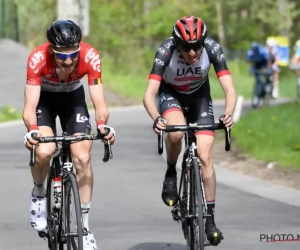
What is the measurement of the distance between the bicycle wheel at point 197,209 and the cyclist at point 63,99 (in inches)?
29.5

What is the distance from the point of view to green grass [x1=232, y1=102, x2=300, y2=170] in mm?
13898

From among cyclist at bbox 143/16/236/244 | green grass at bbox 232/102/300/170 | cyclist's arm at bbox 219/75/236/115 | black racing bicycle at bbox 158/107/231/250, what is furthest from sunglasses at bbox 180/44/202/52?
green grass at bbox 232/102/300/170

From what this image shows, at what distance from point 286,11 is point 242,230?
56480 millimetres

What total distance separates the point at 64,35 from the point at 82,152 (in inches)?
34.8

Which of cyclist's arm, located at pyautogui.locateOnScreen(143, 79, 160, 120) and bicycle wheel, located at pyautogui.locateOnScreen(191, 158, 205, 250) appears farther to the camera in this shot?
cyclist's arm, located at pyautogui.locateOnScreen(143, 79, 160, 120)

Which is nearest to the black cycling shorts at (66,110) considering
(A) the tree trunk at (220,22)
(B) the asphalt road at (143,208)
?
(B) the asphalt road at (143,208)

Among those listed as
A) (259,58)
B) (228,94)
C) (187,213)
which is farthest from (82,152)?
(259,58)

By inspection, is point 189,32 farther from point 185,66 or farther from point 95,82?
point 95,82

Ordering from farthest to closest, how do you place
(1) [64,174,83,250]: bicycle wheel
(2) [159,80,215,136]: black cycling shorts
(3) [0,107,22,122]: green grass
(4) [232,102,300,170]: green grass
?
(3) [0,107,22,122]: green grass < (4) [232,102,300,170]: green grass < (2) [159,80,215,136]: black cycling shorts < (1) [64,174,83,250]: bicycle wheel

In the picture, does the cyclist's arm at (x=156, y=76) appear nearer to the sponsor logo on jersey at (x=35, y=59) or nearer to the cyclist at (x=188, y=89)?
the cyclist at (x=188, y=89)

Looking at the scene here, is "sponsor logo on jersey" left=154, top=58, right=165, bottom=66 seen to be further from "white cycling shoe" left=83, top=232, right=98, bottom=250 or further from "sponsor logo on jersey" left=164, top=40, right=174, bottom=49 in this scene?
"white cycling shoe" left=83, top=232, right=98, bottom=250

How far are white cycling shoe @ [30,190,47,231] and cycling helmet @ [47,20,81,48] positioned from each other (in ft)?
4.25

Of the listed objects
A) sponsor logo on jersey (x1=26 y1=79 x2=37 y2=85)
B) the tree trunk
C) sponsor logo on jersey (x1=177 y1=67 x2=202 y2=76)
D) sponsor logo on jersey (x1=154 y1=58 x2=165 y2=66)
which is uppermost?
sponsor logo on jersey (x1=154 y1=58 x2=165 y2=66)

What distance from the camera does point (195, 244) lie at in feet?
25.0
